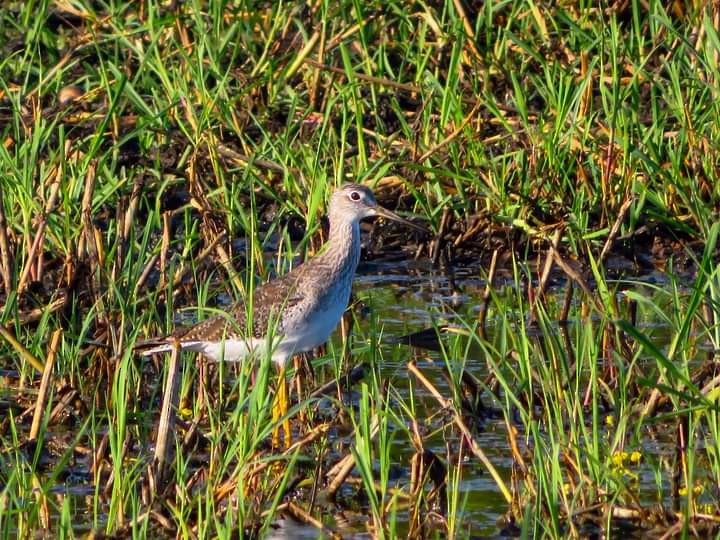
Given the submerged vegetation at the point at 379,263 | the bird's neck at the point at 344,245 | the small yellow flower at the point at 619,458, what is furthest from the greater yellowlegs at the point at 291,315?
the small yellow flower at the point at 619,458

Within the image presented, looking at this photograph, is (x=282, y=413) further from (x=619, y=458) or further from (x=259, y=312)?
(x=619, y=458)

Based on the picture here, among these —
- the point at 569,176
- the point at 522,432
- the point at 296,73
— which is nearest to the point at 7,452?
the point at 522,432

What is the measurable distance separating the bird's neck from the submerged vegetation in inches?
4.7

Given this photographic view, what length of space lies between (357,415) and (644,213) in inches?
104

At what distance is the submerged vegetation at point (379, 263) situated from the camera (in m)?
4.80

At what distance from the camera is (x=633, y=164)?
795 centimetres

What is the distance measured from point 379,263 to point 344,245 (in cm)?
153

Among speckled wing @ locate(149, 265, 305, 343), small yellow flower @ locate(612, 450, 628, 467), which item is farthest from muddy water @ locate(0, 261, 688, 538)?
speckled wing @ locate(149, 265, 305, 343)

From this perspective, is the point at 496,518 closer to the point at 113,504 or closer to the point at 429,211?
the point at 113,504

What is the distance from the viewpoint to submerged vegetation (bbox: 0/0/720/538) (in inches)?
189

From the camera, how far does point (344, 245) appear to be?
689 centimetres

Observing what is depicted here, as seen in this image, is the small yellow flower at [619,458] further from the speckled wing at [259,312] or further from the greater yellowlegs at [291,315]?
the speckled wing at [259,312]

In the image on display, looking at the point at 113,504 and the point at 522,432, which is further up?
the point at 113,504

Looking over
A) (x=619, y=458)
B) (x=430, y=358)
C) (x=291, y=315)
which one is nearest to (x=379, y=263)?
(x=430, y=358)
